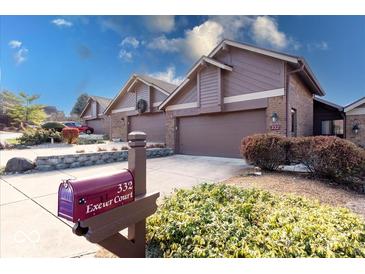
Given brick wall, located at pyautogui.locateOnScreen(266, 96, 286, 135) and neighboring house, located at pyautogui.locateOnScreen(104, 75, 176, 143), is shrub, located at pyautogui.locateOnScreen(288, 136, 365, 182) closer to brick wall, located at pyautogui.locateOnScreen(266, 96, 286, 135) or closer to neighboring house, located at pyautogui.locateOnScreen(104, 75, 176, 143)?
brick wall, located at pyautogui.locateOnScreen(266, 96, 286, 135)

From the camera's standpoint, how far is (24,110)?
22.5m

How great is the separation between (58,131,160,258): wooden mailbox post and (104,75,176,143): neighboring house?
1151 cm

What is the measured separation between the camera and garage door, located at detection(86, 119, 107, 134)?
2275cm

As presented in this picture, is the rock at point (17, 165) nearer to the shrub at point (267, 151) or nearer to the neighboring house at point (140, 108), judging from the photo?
the shrub at point (267, 151)

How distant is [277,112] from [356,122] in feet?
16.3

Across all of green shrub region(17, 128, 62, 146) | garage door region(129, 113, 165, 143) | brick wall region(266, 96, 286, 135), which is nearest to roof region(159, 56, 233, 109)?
brick wall region(266, 96, 286, 135)

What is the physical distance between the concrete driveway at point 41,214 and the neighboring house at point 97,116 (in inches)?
649

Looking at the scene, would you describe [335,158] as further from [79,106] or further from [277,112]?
[79,106]

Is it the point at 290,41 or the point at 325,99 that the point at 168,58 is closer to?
the point at 290,41

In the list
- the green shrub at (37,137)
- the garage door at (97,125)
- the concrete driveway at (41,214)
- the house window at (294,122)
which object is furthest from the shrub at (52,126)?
the house window at (294,122)

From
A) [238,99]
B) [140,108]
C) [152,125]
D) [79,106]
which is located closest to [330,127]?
[238,99]
